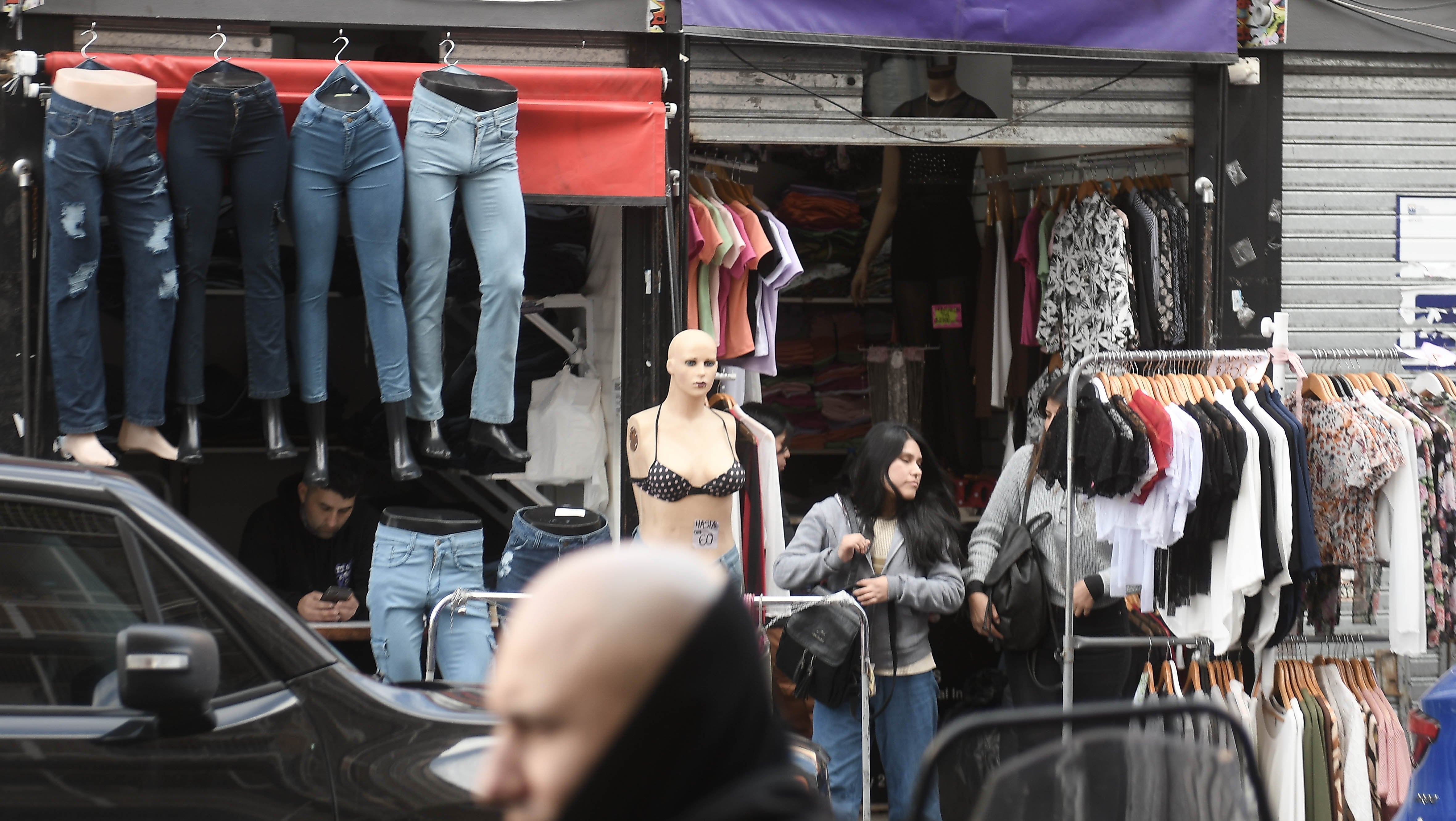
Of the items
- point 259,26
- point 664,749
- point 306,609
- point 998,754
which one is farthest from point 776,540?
point 664,749

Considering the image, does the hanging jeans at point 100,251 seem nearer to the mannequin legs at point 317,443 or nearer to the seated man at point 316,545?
the mannequin legs at point 317,443

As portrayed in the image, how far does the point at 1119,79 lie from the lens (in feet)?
23.4

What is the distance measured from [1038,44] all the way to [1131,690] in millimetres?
3037

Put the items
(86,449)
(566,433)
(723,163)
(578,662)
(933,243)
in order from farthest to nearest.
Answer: (933,243) → (723,163) → (566,433) → (86,449) → (578,662)

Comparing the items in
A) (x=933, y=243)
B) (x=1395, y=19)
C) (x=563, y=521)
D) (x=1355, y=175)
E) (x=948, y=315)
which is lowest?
(x=563, y=521)

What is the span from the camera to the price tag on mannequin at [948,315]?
849 cm

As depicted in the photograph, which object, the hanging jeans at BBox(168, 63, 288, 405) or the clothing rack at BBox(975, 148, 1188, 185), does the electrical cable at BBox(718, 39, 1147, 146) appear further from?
the hanging jeans at BBox(168, 63, 288, 405)

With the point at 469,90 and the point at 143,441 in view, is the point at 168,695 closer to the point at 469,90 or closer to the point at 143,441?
the point at 143,441

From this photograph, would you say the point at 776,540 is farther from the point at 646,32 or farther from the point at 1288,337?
the point at 1288,337

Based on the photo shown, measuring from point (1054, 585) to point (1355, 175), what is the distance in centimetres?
286

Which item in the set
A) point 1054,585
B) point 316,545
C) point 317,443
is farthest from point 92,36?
point 1054,585

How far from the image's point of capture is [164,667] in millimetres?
2836

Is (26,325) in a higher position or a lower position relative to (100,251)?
lower

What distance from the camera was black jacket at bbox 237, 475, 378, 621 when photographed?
649 cm
